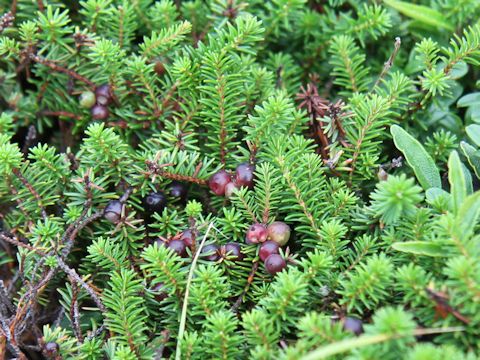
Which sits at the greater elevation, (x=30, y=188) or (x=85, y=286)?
(x=30, y=188)

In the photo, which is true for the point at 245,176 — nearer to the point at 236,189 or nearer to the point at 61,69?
the point at 236,189

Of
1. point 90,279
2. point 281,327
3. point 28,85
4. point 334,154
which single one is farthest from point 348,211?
point 28,85

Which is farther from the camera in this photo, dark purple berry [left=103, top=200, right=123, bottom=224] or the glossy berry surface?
the glossy berry surface

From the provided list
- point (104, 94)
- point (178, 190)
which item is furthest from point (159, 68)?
point (178, 190)

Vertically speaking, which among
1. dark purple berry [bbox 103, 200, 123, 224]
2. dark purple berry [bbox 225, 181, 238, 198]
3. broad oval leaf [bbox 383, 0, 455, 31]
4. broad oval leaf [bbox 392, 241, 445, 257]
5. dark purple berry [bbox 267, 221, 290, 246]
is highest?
broad oval leaf [bbox 383, 0, 455, 31]

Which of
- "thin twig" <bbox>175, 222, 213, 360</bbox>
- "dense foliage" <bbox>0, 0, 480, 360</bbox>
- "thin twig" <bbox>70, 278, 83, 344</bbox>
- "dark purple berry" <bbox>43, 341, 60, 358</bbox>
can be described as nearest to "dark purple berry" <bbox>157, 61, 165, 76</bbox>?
"dense foliage" <bbox>0, 0, 480, 360</bbox>

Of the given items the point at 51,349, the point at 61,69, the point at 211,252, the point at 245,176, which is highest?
the point at 61,69

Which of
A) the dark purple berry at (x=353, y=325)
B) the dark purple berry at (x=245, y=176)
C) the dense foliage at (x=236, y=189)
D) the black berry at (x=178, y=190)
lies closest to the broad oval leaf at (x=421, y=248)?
the dense foliage at (x=236, y=189)

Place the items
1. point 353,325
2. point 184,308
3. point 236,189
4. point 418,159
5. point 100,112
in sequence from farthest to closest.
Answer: point 100,112
point 418,159
point 236,189
point 184,308
point 353,325

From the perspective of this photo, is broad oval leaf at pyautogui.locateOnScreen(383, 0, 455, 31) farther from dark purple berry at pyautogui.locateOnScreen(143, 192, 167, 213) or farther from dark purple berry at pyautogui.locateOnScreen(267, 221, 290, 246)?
dark purple berry at pyautogui.locateOnScreen(143, 192, 167, 213)
